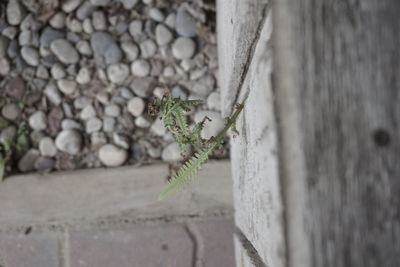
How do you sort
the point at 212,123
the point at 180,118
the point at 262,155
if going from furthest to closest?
the point at 212,123, the point at 180,118, the point at 262,155

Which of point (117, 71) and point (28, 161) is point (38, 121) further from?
point (117, 71)

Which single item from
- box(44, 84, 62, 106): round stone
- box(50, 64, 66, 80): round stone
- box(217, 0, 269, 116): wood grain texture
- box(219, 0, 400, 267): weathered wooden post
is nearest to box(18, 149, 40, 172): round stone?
box(44, 84, 62, 106): round stone

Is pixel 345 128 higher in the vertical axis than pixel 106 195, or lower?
higher

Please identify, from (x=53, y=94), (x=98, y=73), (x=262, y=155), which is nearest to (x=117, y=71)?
(x=98, y=73)

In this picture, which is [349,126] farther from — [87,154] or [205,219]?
[87,154]

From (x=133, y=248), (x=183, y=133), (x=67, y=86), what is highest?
(x=67, y=86)

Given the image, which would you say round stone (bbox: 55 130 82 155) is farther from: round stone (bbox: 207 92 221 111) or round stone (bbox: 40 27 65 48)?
round stone (bbox: 207 92 221 111)
